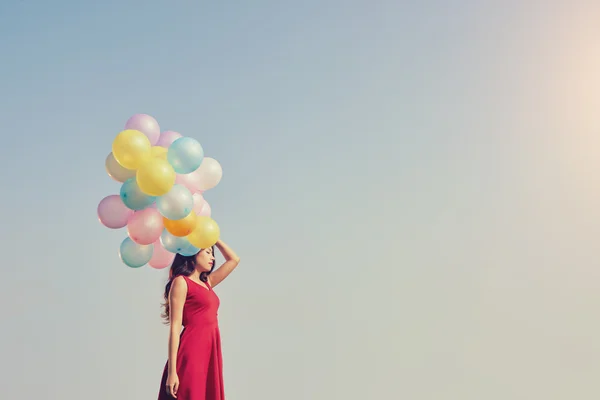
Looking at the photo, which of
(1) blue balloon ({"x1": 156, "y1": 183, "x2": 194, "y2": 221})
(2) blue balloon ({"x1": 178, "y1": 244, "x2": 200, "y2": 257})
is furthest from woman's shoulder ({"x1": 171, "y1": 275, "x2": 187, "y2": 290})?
(1) blue balloon ({"x1": 156, "y1": 183, "x2": 194, "y2": 221})

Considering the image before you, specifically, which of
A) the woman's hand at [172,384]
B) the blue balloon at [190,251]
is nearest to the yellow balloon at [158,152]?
the blue balloon at [190,251]

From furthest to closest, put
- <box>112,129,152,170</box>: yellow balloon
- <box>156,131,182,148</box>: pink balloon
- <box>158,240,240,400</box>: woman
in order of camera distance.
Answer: <box>156,131,182,148</box>: pink balloon, <box>158,240,240,400</box>: woman, <box>112,129,152,170</box>: yellow balloon

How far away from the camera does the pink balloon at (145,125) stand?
4.48 m

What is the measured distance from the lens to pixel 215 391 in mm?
4512

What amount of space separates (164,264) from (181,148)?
75 cm

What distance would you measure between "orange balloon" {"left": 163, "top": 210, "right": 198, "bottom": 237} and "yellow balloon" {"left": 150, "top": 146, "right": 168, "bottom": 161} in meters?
0.35

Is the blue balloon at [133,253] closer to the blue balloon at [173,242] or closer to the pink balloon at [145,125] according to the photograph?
the blue balloon at [173,242]

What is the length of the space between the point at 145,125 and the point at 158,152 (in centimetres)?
21

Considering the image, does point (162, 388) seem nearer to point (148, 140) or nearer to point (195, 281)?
point (195, 281)

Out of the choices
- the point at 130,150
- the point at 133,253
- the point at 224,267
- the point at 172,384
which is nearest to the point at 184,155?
the point at 130,150

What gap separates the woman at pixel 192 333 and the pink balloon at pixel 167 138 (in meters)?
0.66

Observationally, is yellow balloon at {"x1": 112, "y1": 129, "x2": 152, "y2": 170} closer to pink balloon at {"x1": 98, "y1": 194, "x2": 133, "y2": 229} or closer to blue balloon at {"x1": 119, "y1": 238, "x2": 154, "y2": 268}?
pink balloon at {"x1": 98, "y1": 194, "x2": 133, "y2": 229}

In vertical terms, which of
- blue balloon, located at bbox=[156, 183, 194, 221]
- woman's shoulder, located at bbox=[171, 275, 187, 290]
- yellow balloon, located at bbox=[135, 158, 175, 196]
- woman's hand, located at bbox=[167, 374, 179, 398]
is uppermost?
yellow balloon, located at bbox=[135, 158, 175, 196]

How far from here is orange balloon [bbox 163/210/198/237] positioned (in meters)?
4.29
